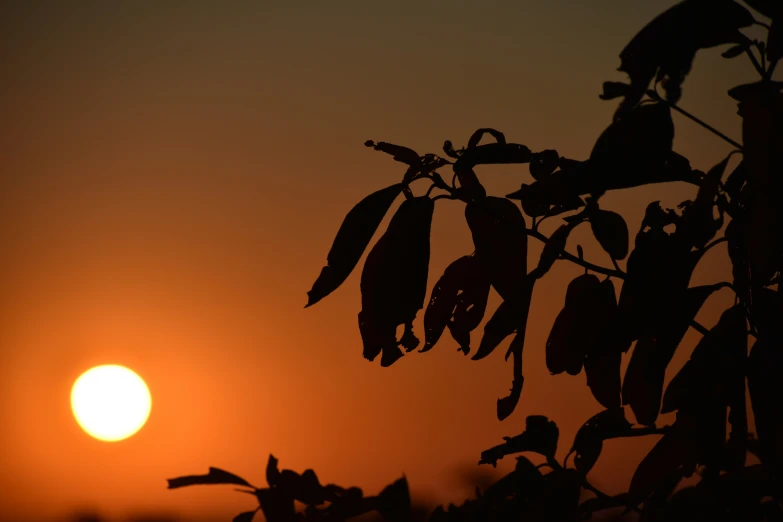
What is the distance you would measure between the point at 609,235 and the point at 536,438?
1.18ft

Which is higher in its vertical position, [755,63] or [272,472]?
[755,63]

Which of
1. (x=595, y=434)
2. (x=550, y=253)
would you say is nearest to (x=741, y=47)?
(x=550, y=253)

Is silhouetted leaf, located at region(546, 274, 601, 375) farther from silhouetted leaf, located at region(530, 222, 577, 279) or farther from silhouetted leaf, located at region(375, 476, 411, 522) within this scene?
silhouetted leaf, located at region(375, 476, 411, 522)

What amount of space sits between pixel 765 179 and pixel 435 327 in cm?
47

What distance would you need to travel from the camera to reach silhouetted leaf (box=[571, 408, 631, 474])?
1.15 m

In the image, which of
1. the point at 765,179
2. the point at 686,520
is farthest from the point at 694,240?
the point at 686,520

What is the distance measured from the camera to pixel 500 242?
98 centimetres

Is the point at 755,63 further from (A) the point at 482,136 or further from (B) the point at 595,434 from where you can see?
(B) the point at 595,434

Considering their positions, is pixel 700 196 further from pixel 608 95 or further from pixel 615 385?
pixel 615 385

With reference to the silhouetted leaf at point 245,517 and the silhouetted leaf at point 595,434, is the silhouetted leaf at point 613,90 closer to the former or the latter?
the silhouetted leaf at point 595,434

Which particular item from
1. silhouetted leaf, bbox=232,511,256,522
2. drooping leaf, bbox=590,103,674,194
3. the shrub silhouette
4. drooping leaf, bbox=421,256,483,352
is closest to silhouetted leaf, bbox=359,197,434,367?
the shrub silhouette

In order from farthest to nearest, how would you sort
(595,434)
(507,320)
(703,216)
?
1. (595,434)
2. (507,320)
3. (703,216)

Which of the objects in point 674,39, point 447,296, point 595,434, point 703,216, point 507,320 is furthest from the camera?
point 595,434

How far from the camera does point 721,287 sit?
3.22ft
